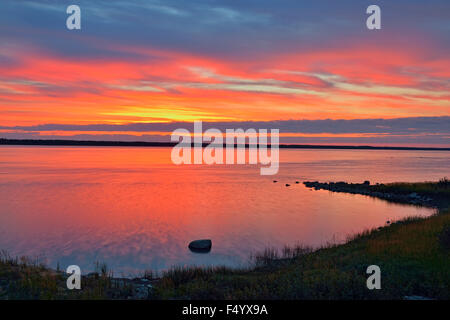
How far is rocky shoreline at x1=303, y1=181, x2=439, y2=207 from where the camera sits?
46.8 m

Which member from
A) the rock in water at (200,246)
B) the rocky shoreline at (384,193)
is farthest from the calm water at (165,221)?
the rocky shoreline at (384,193)

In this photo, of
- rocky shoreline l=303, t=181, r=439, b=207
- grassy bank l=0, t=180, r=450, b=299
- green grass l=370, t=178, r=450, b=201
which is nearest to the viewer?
grassy bank l=0, t=180, r=450, b=299

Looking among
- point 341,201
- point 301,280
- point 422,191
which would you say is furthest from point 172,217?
point 422,191

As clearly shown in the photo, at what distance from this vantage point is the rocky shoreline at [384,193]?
46.8 meters

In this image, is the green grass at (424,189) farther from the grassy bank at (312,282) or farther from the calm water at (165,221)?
the grassy bank at (312,282)

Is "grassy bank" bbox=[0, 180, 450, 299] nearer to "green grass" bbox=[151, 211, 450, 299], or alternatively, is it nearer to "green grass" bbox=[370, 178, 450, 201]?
"green grass" bbox=[151, 211, 450, 299]

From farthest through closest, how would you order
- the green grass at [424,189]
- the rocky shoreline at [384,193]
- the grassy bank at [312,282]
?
the green grass at [424,189]
the rocky shoreline at [384,193]
the grassy bank at [312,282]

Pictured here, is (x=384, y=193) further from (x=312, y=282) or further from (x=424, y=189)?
(x=312, y=282)

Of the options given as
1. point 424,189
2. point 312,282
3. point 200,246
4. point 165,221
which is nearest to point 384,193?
point 424,189

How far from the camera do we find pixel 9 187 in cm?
6266

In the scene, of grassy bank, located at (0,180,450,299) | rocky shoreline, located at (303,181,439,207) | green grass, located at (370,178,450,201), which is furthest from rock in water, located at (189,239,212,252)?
Answer: green grass, located at (370,178,450,201)

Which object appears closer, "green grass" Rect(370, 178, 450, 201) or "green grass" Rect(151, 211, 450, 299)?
"green grass" Rect(151, 211, 450, 299)

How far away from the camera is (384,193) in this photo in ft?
179
